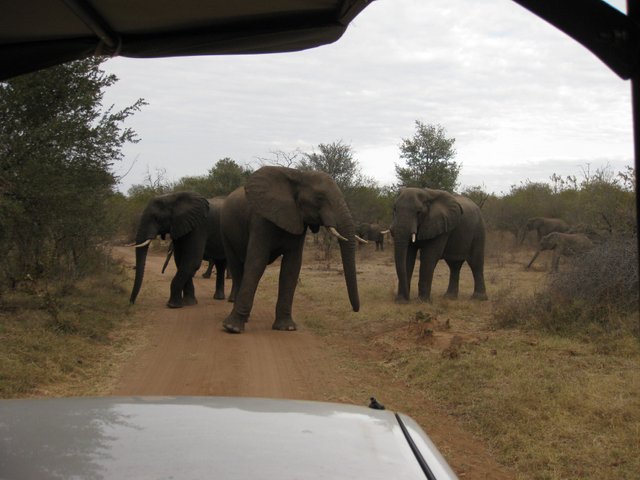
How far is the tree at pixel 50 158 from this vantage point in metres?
10.1

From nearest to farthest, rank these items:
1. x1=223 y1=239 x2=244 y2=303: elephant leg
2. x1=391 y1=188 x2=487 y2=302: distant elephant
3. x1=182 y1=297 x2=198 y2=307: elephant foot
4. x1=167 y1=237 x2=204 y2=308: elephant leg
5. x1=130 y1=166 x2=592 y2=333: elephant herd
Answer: x1=130 y1=166 x2=592 y2=333: elephant herd, x1=223 y1=239 x2=244 y2=303: elephant leg, x1=167 y1=237 x2=204 y2=308: elephant leg, x1=391 y1=188 x2=487 y2=302: distant elephant, x1=182 y1=297 x2=198 y2=307: elephant foot

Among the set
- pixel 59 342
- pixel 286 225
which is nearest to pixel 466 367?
pixel 286 225

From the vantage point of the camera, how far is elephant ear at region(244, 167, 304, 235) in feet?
34.2

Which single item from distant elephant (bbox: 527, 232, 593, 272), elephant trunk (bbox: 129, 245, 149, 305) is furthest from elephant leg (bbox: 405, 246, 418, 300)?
distant elephant (bbox: 527, 232, 593, 272)

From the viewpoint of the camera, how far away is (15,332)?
333 inches

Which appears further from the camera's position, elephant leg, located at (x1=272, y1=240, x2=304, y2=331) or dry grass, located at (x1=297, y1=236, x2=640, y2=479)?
elephant leg, located at (x1=272, y1=240, x2=304, y2=331)

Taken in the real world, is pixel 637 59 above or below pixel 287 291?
above

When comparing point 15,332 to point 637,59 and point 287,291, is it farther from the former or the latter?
point 637,59

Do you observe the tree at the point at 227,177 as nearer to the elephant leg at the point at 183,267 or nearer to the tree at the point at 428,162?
the tree at the point at 428,162

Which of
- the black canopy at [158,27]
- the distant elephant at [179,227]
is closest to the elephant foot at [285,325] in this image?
the distant elephant at [179,227]

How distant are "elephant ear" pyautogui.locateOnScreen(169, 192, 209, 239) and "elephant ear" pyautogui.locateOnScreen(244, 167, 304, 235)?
109 inches

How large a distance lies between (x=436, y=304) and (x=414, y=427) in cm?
1115

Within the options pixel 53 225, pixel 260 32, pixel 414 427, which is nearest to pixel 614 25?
pixel 414 427

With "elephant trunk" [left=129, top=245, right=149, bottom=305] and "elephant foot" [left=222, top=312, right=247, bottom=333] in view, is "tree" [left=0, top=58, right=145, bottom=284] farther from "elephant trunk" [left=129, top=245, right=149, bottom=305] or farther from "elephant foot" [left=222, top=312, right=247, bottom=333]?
"elephant foot" [left=222, top=312, right=247, bottom=333]
